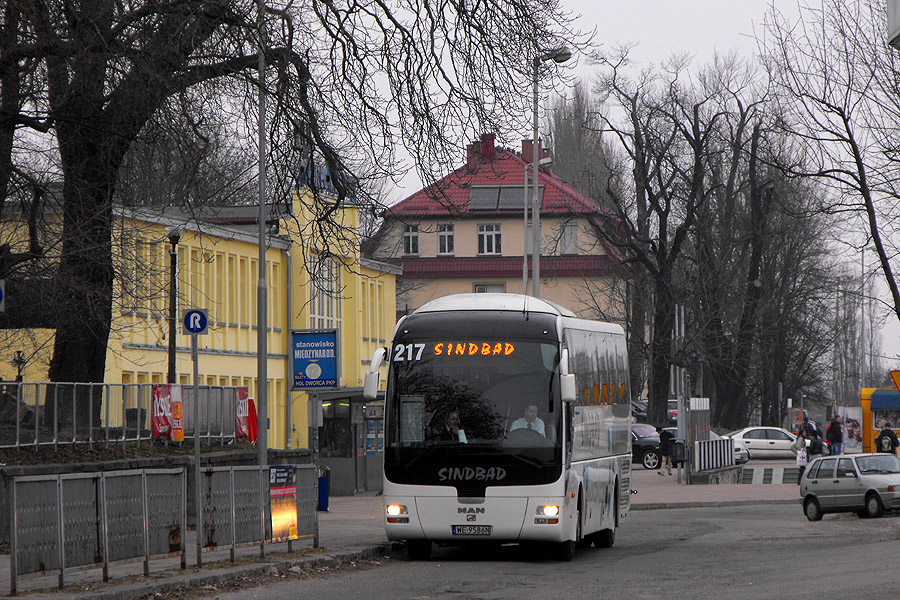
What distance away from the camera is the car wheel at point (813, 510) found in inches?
1121

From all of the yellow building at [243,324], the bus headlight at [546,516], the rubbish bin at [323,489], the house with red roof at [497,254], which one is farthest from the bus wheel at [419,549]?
the house with red roof at [497,254]

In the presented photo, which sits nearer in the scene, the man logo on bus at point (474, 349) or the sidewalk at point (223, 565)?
the sidewalk at point (223, 565)

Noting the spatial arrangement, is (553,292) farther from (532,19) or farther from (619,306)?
(532,19)

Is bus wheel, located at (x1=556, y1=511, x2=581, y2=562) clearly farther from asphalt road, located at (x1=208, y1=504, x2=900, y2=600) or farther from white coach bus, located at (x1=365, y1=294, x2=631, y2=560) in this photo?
asphalt road, located at (x1=208, y1=504, x2=900, y2=600)

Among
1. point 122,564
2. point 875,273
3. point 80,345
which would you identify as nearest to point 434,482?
point 122,564

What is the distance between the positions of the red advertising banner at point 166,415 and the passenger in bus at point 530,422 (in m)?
11.4

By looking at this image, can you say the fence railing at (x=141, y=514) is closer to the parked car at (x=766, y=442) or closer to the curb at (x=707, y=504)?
the curb at (x=707, y=504)

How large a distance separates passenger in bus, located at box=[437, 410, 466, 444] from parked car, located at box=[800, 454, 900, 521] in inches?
516

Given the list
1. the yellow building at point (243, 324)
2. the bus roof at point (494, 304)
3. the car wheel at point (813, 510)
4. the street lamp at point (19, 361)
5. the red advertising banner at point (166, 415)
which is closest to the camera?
the bus roof at point (494, 304)

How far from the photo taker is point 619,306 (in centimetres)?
6819

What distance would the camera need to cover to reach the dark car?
2178 inches

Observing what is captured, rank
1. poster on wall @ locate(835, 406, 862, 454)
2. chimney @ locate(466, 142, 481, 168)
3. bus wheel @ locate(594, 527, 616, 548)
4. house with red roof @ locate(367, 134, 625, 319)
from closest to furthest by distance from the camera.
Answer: chimney @ locate(466, 142, 481, 168), bus wheel @ locate(594, 527, 616, 548), poster on wall @ locate(835, 406, 862, 454), house with red roof @ locate(367, 134, 625, 319)

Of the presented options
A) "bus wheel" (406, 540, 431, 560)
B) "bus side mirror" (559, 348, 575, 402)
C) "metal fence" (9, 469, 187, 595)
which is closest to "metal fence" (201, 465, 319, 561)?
"metal fence" (9, 469, 187, 595)

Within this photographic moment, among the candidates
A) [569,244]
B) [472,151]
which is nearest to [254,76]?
[472,151]
